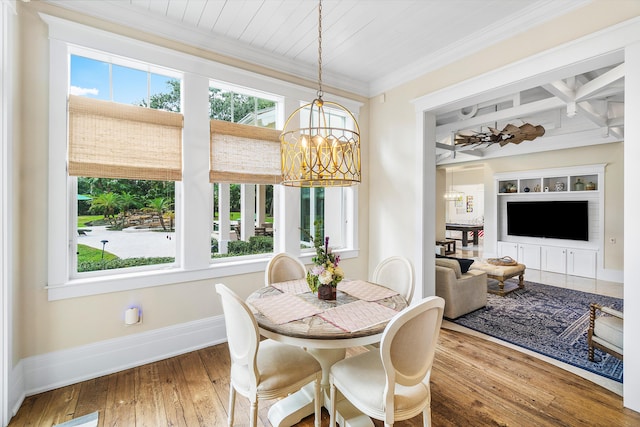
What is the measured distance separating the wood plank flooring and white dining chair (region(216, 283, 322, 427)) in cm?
44

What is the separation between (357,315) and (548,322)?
128 inches

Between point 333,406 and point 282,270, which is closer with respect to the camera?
point 333,406

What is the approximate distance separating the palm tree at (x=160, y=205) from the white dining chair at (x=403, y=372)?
2.24 m

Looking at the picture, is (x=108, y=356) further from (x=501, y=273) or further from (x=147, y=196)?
(x=501, y=273)

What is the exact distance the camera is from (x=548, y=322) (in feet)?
11.8

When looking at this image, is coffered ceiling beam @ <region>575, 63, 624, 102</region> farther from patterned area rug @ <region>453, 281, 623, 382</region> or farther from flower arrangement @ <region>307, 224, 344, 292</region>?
flower arrangement @ <region>307, 224, 344, 292</region>

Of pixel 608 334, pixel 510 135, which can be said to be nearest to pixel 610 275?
pixel 510 135

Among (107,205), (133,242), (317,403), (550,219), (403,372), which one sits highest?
(107,205)

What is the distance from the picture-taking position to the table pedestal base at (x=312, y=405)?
5.87 feet

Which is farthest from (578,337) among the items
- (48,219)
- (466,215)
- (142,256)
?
(466,215)

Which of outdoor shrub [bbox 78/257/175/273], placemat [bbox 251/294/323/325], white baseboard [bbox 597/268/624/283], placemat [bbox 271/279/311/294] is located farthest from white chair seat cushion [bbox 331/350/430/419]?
white baseboard [bbox 597/268/624/283]

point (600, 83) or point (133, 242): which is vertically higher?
point (600, 83)

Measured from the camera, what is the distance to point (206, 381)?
2322 millimetres

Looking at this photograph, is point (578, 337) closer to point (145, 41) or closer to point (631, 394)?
point (631, 394)
